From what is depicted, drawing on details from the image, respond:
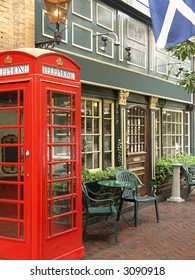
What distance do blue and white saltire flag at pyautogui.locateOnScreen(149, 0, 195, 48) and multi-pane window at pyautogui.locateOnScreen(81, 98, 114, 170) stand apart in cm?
369

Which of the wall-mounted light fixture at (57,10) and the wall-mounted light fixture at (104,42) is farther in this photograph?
the wall-mounted light fixture at (104,42)

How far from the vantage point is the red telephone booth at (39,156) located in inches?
192

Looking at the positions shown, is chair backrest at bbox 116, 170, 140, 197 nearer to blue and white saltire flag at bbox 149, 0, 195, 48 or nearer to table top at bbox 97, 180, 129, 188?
table top at bbox 97, 180, 129, 188

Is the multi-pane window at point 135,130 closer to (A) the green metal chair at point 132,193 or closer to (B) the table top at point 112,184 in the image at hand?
(A) the green metal chair at point 132,193

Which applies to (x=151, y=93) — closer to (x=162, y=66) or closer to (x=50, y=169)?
(x=162, y=66)

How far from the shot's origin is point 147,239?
6.93 m

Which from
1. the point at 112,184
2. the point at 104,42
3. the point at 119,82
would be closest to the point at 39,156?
the point at 112,184

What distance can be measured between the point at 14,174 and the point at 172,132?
8355 mm

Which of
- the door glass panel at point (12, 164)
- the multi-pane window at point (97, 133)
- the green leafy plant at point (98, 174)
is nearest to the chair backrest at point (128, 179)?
the green leafy plant at point (98, 174)

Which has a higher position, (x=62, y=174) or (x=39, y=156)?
(x=39, y=156)

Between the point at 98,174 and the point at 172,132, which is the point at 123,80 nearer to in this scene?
the point at 98,174

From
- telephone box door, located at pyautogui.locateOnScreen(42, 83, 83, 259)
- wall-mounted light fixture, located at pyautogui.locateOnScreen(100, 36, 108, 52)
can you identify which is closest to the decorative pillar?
wall-mounted light fixture, located at pyautogui.locateOnScreen(100, 36, 108, 52)

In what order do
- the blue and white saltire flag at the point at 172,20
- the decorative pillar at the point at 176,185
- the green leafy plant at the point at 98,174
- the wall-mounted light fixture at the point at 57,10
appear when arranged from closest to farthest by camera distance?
the blue and white saltire flag at the point at 172,20 < the wall-mounted light fixture at the point at 57,10 < the green leafy plant at the point at 98,174 < the decorative pillar at the point at 176,185

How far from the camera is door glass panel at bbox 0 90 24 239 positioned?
5.02 meters
